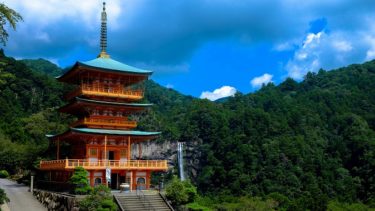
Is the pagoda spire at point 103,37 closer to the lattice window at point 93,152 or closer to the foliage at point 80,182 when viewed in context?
the lattice window at point 93,152

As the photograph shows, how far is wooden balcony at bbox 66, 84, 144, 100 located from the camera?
34.2 m

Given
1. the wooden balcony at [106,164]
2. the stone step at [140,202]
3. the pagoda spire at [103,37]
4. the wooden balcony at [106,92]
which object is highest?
the pagoda spire at [103,37]

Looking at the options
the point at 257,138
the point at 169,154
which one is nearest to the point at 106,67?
the point at 169,154

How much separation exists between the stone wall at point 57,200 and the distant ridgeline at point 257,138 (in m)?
20.5

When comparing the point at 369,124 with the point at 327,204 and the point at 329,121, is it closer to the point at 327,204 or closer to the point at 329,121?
the point at 329,121

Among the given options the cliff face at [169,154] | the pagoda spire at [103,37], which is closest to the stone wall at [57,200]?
the pagoda spire at [103,37]

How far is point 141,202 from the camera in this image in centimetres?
2856

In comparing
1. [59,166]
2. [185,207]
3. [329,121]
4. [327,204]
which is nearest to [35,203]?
[59,166]

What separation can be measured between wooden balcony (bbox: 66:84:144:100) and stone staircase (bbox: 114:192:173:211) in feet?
27.8

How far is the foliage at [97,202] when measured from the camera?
86.0 feet

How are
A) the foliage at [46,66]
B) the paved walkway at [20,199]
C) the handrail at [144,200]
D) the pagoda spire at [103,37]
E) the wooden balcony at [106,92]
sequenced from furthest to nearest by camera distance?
1. the foliage at [46,66]
2. the pagoda spire at [103,37]
3. the wooden balcony at [106,92]
4. the paved walkway at [20,199]
5. the handrail at [144,200]

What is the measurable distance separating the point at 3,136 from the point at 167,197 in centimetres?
3125

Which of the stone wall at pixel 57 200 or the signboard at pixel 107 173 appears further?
the signboard at pixel 107 173

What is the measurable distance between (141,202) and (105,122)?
8377 millimetres
